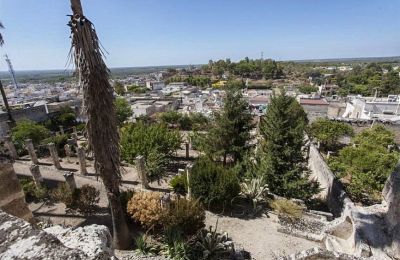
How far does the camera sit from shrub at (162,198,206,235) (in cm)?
853

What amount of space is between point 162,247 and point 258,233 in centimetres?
405

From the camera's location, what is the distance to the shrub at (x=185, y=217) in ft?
28.0

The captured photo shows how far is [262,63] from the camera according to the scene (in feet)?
341

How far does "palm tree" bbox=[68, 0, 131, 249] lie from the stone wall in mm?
10253

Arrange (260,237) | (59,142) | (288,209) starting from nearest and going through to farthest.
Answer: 1. (260,237)
2. (288,209)
3. (59,142)

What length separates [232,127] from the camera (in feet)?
51.3

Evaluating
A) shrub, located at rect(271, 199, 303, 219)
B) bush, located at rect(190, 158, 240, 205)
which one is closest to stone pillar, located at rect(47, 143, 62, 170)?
bush, located at rect(190, 158, 240, 205)

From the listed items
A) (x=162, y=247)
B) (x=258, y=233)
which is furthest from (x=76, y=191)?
(x=258, y=233)

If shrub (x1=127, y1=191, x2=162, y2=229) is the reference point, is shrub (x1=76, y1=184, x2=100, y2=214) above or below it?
below

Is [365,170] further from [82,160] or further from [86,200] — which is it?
[82,160]

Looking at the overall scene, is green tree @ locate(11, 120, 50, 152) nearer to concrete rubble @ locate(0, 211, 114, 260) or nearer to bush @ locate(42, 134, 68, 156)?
bush @ locate(42, 134, 68, 156)

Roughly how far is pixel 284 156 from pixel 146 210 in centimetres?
795

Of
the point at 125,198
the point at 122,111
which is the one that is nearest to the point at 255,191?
the point at 125,198

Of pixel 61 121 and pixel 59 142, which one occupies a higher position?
pixel 59 142
